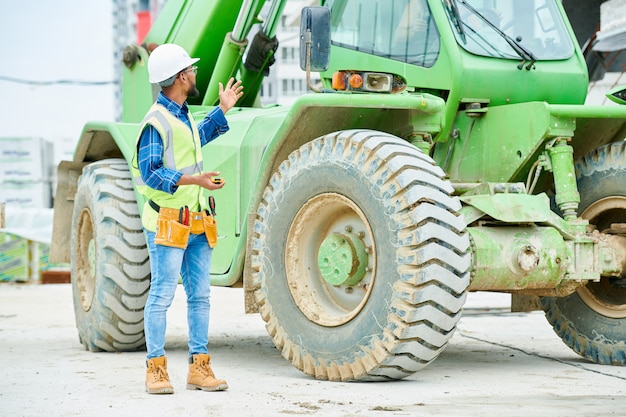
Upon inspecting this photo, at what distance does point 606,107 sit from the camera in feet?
25.8

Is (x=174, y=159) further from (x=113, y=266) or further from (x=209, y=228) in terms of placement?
(x=113, y=266)

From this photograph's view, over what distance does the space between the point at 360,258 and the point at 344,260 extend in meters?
0.10

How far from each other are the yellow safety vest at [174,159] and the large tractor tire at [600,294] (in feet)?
9.30

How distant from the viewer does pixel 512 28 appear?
8.30 meters

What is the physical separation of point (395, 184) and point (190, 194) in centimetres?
117

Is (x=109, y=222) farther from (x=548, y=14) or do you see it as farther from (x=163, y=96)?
(x=548, y=14)

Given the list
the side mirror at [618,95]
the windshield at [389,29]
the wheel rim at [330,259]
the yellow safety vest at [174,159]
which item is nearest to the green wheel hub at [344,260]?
the wheel rim at [330,259]

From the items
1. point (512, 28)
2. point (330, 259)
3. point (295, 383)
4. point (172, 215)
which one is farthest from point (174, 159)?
point (512, 28)

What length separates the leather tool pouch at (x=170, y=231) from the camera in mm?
6598

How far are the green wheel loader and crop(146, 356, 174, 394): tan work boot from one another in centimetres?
100

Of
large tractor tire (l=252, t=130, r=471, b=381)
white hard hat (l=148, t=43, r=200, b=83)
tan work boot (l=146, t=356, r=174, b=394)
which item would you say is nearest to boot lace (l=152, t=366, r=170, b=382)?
tan work boot (l=146, t=356, r=174, b=394)

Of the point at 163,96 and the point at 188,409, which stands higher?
the point at 163,96

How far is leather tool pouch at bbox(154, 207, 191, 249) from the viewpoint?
260 inches

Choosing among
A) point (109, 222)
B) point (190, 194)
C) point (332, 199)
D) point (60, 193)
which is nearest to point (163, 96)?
point (190, 194)
